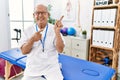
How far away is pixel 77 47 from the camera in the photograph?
10.1ft

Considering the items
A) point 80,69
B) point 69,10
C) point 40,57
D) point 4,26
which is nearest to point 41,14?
point 40,57

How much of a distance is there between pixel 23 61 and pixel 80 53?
1477 millimetres

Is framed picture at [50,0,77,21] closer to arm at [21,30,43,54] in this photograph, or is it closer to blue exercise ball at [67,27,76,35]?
blue exercise ball at [67,27,76,35]

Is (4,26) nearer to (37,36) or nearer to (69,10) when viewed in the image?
(69,10)

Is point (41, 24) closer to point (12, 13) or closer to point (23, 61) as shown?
point (23, 61)

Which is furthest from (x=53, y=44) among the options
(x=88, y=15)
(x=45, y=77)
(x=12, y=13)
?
(x=12, y=13)

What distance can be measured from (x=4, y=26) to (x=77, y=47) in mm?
1975

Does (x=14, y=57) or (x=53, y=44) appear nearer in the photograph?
(x=53, y=44)

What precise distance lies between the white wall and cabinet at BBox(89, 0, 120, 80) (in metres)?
2.22

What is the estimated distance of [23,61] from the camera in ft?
6.34

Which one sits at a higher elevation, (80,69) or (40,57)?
(40,57)

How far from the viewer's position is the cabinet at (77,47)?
294cm

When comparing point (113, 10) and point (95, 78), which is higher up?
point (113, 10)

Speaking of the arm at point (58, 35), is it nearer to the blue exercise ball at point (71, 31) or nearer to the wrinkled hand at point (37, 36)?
the wrinkled hand at point (37, 36)
